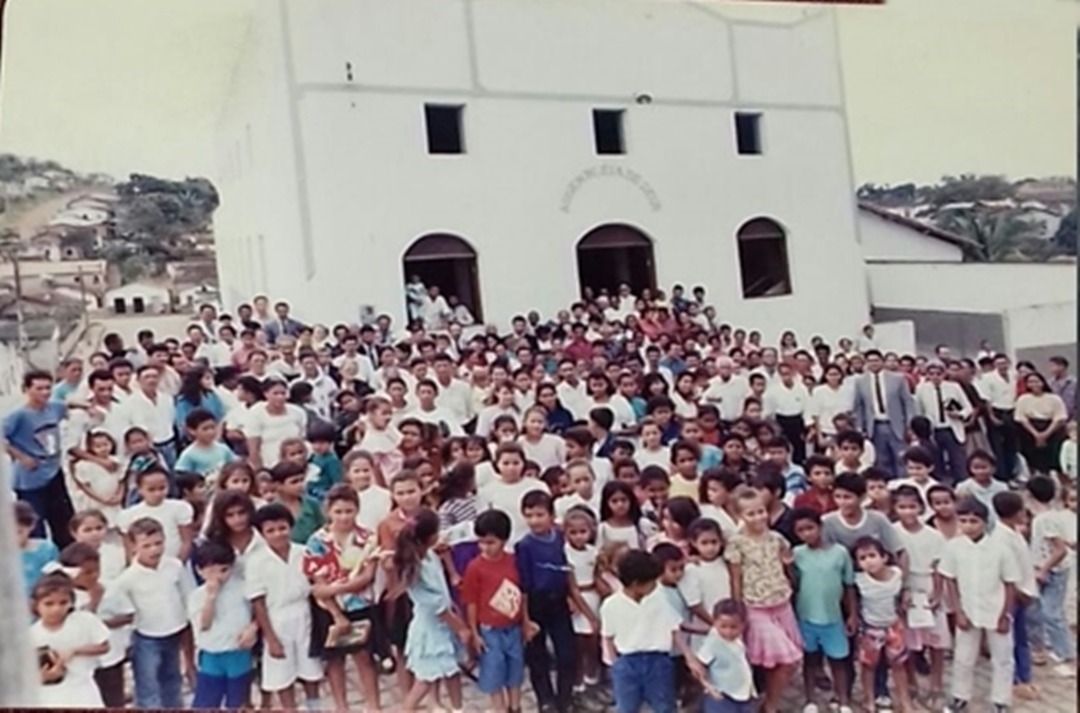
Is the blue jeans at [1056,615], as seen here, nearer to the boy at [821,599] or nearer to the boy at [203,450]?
the boy at [821,599]

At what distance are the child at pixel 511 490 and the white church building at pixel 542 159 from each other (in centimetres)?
31

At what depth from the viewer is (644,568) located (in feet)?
6.94

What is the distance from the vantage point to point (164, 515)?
2119mm

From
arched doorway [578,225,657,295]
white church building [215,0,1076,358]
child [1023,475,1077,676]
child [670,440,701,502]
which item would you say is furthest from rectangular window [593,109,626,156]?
child [1023,475,1077,676]

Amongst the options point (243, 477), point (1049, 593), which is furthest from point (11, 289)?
A: point (1049, 593)

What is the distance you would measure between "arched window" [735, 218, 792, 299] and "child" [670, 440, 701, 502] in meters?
0.37

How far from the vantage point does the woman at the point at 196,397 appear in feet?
7.18

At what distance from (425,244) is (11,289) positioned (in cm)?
82

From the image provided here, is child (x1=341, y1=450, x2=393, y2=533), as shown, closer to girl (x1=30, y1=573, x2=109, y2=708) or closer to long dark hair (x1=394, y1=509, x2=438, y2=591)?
long dark hair (x1=394, y1=509, x2=438, y2=591)

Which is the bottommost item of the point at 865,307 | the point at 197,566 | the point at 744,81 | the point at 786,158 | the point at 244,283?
the point at 197,566

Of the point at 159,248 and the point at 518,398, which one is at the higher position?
the point at 159,248

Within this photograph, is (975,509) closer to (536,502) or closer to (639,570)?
(639,570)

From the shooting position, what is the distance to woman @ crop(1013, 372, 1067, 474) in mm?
2131

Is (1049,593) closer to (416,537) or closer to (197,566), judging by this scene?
(416,537)
